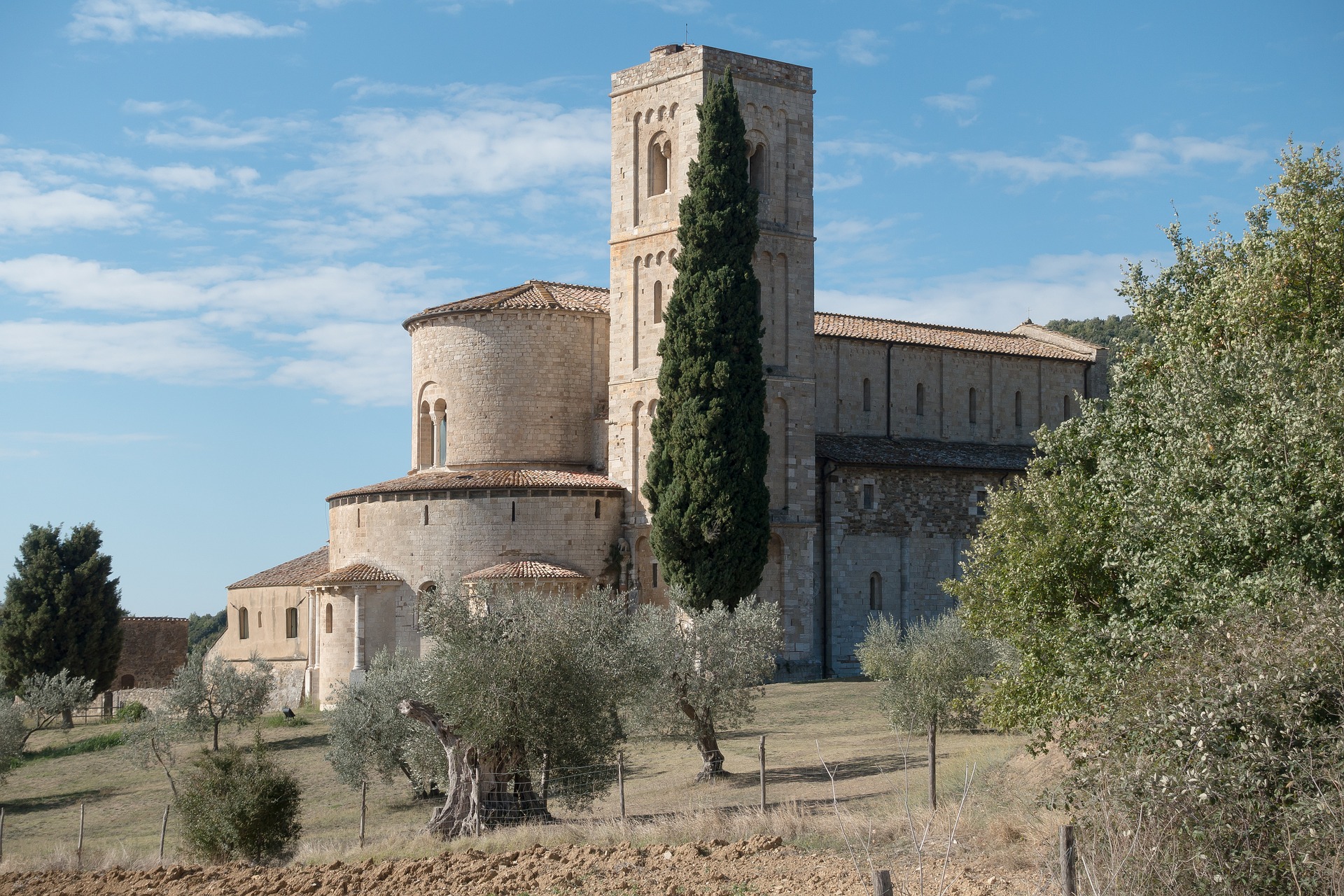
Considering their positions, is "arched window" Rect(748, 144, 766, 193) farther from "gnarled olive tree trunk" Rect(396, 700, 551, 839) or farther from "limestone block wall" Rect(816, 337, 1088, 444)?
"gnarled olive tree trunk" Rect(396, 700, 551, 839)

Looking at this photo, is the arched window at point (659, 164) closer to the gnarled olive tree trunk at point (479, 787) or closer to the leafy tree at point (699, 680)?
the leafy tree at point (699, 680)

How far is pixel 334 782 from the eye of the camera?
25.9 metres

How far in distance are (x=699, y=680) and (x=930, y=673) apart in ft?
13.5

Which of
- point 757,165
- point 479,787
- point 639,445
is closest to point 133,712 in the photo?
point 639,445

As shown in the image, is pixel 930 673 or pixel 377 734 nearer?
pixel 930 673

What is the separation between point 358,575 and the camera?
3350 centimetres

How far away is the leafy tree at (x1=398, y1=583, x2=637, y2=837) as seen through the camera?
17.9 metres

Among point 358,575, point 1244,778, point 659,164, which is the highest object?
point 659,164

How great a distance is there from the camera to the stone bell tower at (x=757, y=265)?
34125 millimetres

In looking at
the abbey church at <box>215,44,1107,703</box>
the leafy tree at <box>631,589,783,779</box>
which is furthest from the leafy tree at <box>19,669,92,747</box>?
the leafy tree at <box>631,589,783,779</box>

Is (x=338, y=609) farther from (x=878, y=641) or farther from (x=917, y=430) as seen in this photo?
(x=917, y=430)

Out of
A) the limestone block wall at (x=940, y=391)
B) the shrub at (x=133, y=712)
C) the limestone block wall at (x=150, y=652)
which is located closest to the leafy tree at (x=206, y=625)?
the limestone block wall at (x=150, y=652)

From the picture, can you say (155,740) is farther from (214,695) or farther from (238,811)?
(238,811)

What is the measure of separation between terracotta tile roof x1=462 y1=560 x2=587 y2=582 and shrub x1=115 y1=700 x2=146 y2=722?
12.0 m
